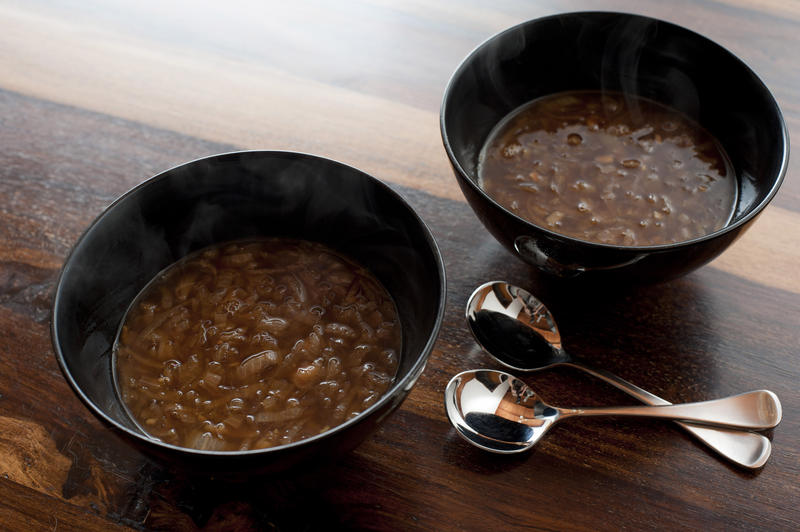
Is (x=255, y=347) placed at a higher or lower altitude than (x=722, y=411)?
higher

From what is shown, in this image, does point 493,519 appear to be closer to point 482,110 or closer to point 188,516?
point 188,516

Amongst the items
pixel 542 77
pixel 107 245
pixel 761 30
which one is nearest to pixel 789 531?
pixel 542 77

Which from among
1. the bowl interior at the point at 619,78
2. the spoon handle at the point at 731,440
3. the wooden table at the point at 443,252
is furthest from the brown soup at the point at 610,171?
the spoon handle at the point at 731,440

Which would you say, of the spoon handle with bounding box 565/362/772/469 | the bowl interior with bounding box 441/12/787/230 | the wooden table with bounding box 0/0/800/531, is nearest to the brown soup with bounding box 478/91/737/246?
the bowl interior with bounding box 441/12/787/230

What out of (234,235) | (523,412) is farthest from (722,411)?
(234,235)

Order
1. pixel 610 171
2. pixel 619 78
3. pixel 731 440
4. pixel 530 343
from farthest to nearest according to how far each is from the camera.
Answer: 1. pixel 619 78
2. pixel 610 171
3. pixel 530 343
4. pixel 731 440

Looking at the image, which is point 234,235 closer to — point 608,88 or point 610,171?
point 610,171
